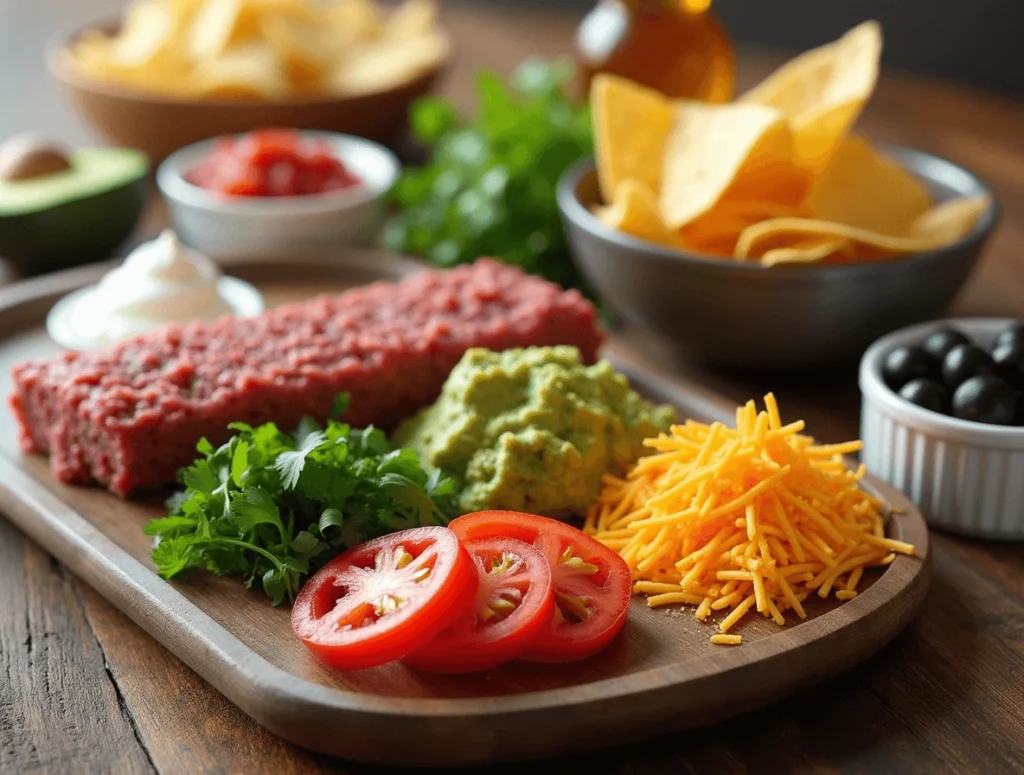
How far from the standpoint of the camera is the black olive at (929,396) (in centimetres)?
258

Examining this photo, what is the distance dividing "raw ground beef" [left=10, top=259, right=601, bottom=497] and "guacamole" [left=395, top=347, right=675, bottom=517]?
0.69ft

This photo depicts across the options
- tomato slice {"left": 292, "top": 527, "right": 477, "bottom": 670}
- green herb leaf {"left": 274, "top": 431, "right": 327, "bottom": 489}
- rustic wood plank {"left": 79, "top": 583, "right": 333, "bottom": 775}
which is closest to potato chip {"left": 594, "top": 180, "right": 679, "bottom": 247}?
green herb leaf {"left": 274, "top": 431, "right": 327, "bottom": 489}

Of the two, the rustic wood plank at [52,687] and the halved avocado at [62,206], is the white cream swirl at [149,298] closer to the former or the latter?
the halved avocado at [62,206]

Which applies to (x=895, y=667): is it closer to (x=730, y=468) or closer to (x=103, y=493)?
(x=730, y=468)

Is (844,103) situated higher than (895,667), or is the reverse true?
(844,103)

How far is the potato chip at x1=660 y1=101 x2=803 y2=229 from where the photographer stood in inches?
120

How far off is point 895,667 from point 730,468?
0.45 metres

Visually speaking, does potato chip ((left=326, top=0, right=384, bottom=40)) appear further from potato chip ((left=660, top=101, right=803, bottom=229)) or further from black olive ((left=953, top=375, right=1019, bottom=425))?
black olive ((left=953, top=375, right=1019, bottom=425))

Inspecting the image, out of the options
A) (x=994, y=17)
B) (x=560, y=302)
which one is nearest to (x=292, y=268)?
(x=560, y=302)

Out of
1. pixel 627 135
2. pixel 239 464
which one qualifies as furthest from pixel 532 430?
pixel 627 135

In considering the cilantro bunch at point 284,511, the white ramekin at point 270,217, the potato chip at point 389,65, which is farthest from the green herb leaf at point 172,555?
the potato chip at point 389,65

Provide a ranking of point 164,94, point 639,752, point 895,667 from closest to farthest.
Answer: point 639,752 < point 895,667 < point 164,94

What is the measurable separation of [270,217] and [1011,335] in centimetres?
230

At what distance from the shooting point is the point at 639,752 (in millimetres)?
1985
